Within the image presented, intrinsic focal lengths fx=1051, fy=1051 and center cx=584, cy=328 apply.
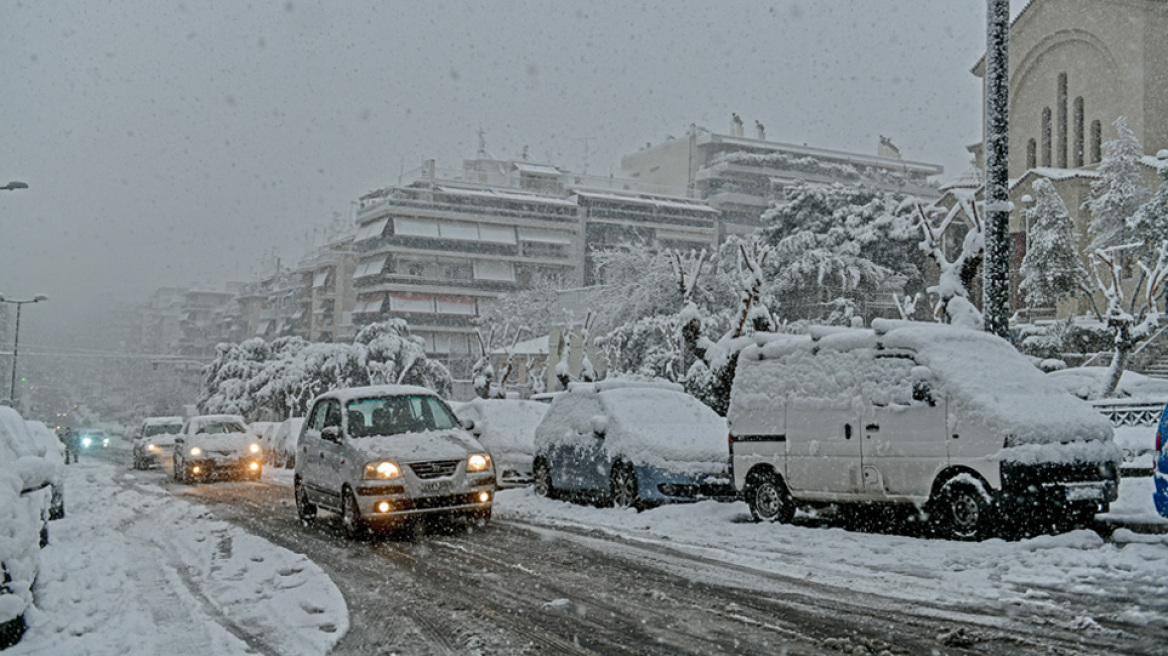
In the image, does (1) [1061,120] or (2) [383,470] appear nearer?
(2) [383,470]

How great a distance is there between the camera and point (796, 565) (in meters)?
9.19

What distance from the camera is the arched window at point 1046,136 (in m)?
45.5

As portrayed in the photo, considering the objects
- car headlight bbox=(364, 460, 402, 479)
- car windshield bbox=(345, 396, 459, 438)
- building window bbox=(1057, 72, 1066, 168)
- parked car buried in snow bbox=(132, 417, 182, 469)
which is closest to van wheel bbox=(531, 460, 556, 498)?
car windshield bbox=(345, 396, 459, 438)

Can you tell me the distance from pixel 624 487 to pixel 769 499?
246cm

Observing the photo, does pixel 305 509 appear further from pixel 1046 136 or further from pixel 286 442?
pixel 1046 136

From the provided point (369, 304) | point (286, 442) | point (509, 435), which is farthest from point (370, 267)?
point (509, 435)

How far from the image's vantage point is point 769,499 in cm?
1212

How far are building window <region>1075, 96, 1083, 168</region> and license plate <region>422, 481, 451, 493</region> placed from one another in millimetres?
39473

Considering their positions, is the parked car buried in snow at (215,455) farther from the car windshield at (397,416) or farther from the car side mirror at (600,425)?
the car side mirror at (600,425)

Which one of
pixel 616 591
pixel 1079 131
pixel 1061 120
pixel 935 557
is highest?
pixel 1061 120

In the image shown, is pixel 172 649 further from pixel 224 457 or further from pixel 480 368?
pixel 480 368

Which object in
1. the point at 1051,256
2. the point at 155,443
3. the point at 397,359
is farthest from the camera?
the point at 397,359

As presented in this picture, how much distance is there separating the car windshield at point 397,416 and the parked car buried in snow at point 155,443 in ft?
63.3

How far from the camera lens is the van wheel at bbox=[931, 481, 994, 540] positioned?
9.72m
